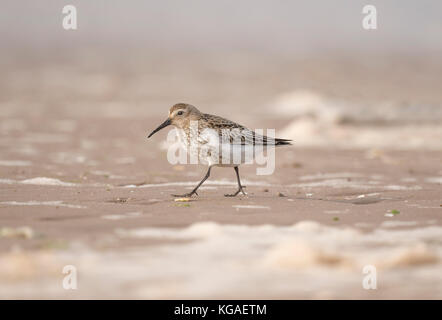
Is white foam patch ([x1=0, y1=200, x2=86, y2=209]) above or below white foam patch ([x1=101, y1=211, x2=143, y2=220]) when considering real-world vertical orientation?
above

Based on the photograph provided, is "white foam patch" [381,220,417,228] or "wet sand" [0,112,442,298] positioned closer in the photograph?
"wet sand" [0,112,442,298]

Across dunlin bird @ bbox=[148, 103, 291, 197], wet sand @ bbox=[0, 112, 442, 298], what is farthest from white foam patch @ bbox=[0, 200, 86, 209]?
dunlin bird @ bbox=[148, 103, 291, 197]

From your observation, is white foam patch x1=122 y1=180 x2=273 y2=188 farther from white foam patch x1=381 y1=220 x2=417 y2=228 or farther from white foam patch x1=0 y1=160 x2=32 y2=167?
white foam patch x1=381 y1=220 x2=417 y2=228

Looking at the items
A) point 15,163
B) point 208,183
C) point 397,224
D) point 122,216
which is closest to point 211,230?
point 122,216

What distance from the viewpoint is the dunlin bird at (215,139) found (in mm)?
8578

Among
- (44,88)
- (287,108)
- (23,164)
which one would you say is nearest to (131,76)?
(44,88)

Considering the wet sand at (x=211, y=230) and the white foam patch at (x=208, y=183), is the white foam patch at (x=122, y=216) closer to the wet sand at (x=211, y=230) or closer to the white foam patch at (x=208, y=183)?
the wet sand at (x=211, y=230)

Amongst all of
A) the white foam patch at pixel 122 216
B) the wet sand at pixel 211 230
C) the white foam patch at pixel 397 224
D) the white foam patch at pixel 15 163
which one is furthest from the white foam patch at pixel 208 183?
the white foam patch at pixel 397 224

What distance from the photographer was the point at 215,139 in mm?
8570

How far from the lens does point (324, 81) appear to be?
3381 centimetres

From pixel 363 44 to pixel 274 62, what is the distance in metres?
15.6

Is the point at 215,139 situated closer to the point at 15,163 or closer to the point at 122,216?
the point at 122,216

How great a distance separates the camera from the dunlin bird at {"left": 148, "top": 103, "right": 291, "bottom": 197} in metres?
8.58
